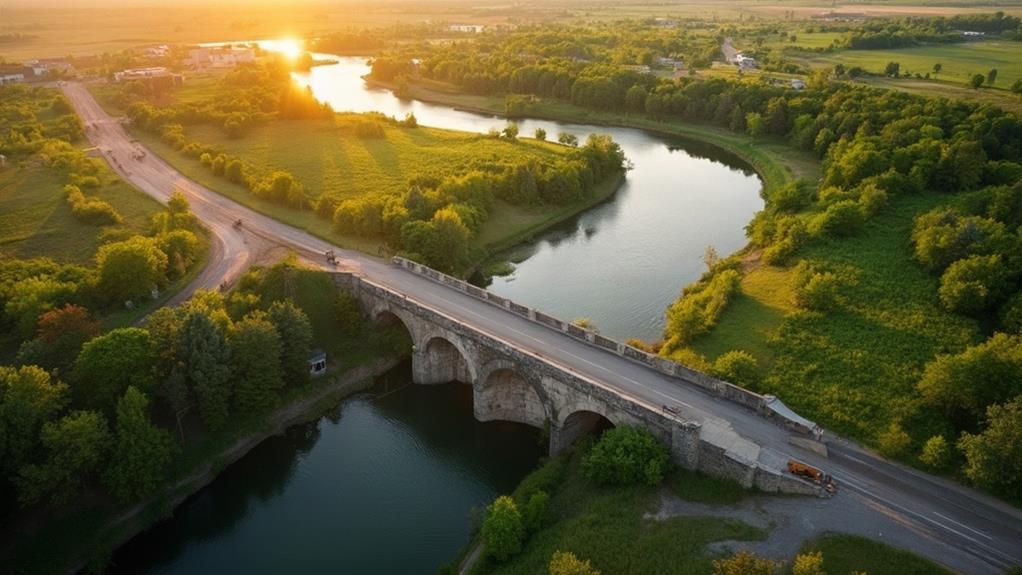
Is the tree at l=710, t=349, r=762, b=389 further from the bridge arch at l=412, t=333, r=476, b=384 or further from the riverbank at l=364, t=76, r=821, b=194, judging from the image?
the riverbank at l=364, t=76, r=821, b=194

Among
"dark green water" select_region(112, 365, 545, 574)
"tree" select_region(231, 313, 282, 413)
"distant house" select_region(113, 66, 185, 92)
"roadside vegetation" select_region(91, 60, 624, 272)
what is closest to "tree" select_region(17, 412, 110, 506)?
"dark green water" select_region(112, 365, 545, 574)

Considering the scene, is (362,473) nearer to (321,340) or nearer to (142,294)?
(321,340)

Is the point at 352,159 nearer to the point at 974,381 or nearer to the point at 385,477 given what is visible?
the point at 385,477

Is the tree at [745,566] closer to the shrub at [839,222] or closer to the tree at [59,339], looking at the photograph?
the tree at [59,339]

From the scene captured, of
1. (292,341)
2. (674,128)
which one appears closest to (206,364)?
(292,341)

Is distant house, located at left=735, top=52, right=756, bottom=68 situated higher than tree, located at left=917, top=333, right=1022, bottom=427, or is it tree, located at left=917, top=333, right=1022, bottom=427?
distant house, located at left=735, top=52, right=756, bottom=68

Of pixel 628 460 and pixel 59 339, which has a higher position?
pixel 628 460

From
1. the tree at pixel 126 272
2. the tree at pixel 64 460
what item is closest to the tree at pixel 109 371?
the tree at pixel 64 460
